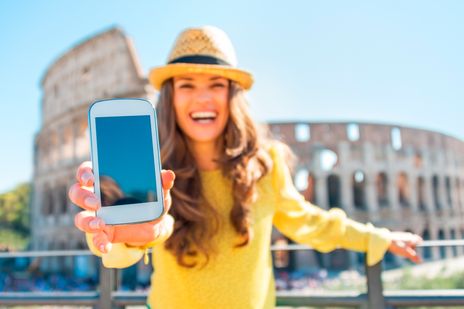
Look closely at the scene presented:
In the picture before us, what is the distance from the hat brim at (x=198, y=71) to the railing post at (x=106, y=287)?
46.4 inches

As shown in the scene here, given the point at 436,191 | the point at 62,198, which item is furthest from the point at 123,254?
the point at 436,191

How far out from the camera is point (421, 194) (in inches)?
835

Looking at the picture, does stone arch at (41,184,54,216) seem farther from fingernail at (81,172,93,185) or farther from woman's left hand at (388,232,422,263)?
fingernail at (81,172,93,185)

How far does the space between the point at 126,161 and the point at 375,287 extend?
1.56m

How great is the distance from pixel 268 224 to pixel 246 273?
258 mm

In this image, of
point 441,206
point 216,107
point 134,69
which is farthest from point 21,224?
point 216,107

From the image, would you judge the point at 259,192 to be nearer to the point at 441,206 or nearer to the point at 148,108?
the point at 148,108

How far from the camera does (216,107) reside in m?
1.68

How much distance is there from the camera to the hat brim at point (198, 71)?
1.62m

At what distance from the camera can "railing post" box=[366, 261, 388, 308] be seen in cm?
188

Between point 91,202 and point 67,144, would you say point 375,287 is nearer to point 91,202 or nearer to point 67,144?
point 91,202

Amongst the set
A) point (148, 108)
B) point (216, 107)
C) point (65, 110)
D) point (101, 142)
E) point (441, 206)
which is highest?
point (65, 110)

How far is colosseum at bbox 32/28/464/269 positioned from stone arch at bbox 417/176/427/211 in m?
0.06

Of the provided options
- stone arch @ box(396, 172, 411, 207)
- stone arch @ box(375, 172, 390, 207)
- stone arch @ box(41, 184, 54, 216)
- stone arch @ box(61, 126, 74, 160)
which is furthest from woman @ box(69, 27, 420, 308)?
stone arch @ box(41, 184, 54, 216)
